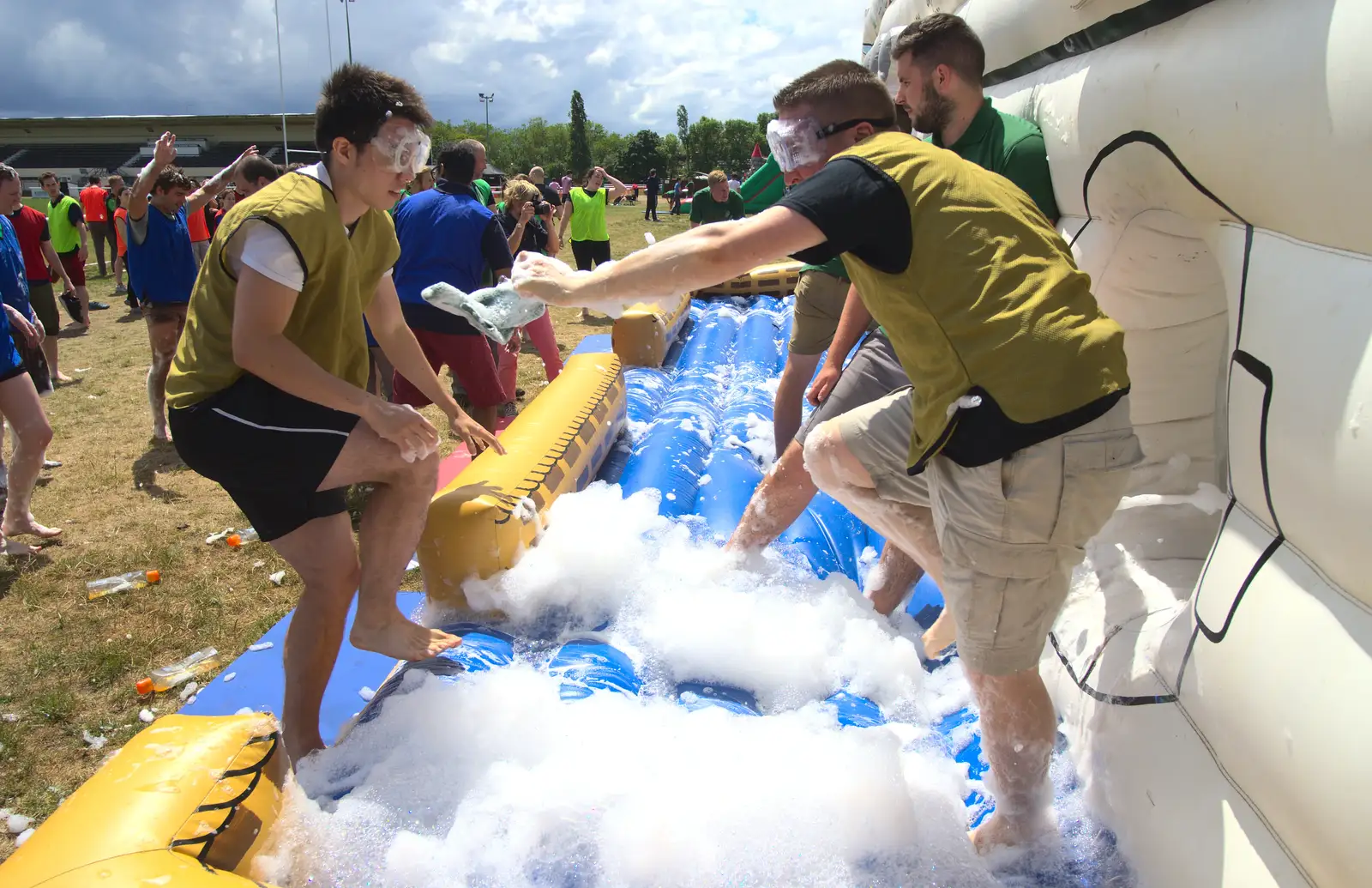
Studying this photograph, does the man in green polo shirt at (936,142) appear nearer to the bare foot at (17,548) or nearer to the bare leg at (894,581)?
the bare leg at (894,581)

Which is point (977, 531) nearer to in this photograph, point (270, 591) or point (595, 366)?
point (595, 366)

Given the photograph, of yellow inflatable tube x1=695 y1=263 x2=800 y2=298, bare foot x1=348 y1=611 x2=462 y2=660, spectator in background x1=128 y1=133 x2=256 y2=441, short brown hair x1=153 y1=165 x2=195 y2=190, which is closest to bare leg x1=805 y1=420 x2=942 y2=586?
bare foot x1=348 y1=611 x2=462 y2=660

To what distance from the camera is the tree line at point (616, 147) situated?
178ft

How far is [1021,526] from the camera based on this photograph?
1.52 metres

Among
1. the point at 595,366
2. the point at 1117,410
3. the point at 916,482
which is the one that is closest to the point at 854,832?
the point at 916,482

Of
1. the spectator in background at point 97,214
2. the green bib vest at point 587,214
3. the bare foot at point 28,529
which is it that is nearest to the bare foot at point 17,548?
the bare foot at point 28,529

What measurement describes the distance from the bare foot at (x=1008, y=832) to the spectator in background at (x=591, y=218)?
7.92 meters

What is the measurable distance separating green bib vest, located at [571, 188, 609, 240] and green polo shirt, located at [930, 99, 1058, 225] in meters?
7.36

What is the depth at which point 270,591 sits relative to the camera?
330cm

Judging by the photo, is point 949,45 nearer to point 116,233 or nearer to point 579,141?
point 116,233

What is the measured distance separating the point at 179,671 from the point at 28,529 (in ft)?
5.24

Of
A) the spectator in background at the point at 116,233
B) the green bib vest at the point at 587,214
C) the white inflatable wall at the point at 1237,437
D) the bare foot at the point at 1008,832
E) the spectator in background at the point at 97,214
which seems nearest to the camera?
the white inflatable wall at the point at 1237,437

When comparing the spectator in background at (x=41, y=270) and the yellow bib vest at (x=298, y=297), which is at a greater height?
the yellow bib vest at (x=298, y=297)

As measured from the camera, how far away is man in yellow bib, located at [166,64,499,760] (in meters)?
1.77
